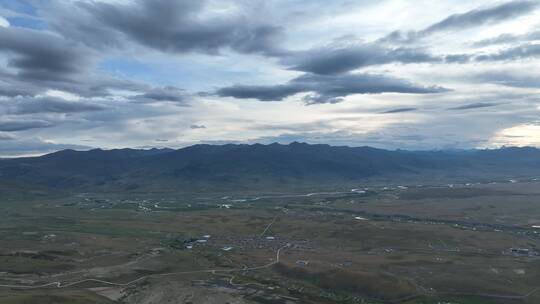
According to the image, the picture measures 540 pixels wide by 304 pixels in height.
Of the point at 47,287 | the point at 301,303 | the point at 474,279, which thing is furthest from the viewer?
the point at 474,279

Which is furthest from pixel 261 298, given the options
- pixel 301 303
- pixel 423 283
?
pixel 423 283

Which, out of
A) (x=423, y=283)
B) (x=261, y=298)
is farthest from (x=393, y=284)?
(x=261, y=298)

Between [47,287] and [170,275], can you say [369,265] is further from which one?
[47,287]

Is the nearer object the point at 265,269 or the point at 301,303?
the point at 301,303

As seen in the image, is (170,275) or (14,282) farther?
(170,275)

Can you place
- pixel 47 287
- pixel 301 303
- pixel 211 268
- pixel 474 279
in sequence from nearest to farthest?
pixel 301 303
pixel 47 287
pixel 474 279
pixel 211 268

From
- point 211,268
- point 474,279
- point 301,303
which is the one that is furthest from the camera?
point 211,268

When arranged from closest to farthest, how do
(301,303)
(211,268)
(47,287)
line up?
(301,303)
(47,287)
(211,268)

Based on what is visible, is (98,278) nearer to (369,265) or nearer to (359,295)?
(359,295)
